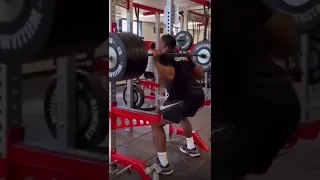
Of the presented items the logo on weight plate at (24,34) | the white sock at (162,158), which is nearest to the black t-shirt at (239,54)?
the logo on weight plate at (24,34)

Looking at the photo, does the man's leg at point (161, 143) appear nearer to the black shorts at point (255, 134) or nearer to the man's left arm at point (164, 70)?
the man's left arm at point (164, 70)

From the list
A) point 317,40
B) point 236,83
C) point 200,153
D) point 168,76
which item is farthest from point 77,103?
point 200,153

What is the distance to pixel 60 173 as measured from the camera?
0.67m

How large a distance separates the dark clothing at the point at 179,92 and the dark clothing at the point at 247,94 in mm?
1327

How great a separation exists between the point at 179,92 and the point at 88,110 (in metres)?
1.48

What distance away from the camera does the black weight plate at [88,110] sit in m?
0.64

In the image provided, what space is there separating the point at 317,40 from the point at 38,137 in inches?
24.2

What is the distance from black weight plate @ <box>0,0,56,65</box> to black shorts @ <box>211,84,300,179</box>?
1.43 ft

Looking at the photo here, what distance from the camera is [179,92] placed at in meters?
2.12

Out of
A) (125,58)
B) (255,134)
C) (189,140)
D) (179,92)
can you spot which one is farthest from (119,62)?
(189,140)

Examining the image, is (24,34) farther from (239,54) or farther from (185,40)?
(185,40)

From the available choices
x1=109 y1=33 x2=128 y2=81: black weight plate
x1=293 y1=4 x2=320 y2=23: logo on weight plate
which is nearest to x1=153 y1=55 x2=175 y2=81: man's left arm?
x1=109 y1=33 x2=128 y2=81: black weight plate

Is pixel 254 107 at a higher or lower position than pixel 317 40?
lower

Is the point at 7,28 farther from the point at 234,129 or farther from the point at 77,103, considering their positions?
the point at 234,129
